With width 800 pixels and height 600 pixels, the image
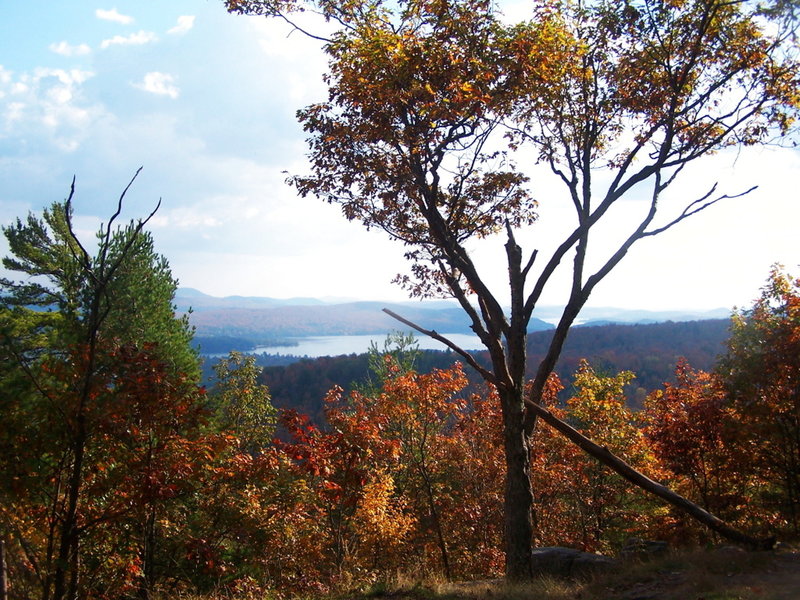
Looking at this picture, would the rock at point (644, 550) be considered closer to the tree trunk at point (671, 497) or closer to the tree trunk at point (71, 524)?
the tree trunk at point (671, 497)

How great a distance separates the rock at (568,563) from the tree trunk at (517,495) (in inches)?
23.4

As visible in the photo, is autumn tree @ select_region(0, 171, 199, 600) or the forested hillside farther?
the forested hillside

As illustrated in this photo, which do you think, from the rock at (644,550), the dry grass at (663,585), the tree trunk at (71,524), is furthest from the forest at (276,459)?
the rock at (644,550)

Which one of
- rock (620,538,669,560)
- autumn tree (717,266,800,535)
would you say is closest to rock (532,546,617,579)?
rock (620,538,669,560)

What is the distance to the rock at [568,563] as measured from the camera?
296 inches

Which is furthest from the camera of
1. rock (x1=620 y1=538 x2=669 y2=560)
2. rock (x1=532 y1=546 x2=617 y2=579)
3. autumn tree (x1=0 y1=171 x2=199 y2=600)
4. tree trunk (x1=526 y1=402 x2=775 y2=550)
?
rock (x1=620 y1=538 x2=669 y2=560)

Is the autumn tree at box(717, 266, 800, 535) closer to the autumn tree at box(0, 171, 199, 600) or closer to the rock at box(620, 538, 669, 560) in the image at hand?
the rock at box(620, 538, 669, 560)

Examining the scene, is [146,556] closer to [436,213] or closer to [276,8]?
[436,213]

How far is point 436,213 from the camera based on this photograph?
781cm

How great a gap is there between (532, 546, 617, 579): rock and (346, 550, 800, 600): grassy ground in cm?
58

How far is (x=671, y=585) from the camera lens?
235 inches

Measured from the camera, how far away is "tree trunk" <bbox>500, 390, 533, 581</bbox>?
23.7 feet

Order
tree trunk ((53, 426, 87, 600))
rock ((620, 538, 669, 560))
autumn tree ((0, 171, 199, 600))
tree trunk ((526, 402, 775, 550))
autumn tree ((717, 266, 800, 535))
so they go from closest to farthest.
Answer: tree trunk ((53, 426, 87, 600)) → autumn tree ((0, 171, 199, 600)) → tree trunk ((526, 402, 775, 550)) → rock ((620, 538, 669, 560)) → autumn tree ((717, 266, 800, 535))

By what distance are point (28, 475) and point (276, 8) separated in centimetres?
646
